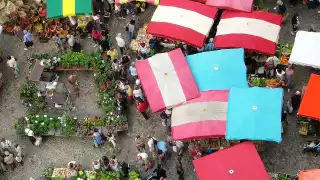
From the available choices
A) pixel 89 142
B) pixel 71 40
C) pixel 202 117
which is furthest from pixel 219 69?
pixel 71 40

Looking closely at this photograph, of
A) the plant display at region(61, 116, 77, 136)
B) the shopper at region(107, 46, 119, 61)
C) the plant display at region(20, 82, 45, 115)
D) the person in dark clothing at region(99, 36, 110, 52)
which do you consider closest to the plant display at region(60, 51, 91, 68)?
the person in dark clothing at region(99, 36, 110, 52)

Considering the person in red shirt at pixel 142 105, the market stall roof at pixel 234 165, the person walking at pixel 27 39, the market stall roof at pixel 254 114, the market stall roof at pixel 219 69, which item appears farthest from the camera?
the person walking at pixel 27 39

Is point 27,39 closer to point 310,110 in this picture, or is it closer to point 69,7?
point 69,7

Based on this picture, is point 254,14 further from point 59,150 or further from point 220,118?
point 59,150

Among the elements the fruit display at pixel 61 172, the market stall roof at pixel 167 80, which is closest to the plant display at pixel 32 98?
the fruit display at pixel 61 172

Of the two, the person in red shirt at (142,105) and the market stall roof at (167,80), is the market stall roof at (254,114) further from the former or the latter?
the person in red shirt at (142,105)

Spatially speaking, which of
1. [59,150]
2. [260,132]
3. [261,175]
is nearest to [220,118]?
[260,132]
